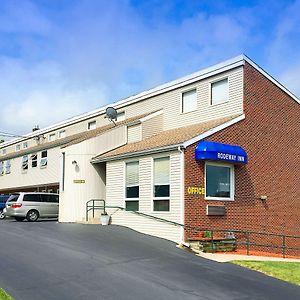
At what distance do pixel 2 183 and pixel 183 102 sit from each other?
2233cm

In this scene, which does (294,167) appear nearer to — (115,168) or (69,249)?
(115,168)

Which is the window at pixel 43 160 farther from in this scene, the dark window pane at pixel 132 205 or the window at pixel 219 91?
the window at pixel 219 91

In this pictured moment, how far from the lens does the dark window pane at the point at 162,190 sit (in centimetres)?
1772

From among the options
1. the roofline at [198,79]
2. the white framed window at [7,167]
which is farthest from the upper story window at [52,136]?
the roofline at [198,79]

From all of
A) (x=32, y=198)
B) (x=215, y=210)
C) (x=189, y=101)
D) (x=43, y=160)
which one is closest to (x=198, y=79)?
(x=189, y=101)

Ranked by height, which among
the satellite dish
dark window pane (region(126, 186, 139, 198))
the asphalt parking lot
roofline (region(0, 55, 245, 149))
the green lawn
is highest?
roofline (region(0, 55, 245, 149))

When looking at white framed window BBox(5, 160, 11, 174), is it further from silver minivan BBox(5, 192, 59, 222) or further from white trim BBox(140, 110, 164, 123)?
white trim BBox(140, 110, 164, 123)

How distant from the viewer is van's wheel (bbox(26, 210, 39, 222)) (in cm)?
2575

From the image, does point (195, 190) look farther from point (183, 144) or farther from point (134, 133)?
point (134, 133)

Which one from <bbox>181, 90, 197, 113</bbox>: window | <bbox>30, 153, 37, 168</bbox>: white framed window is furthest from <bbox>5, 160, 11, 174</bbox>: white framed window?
<bbox>181, 90, 197, 113</bbox>: window

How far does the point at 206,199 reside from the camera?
688 inches

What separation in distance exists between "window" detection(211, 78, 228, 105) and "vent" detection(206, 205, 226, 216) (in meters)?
5.47

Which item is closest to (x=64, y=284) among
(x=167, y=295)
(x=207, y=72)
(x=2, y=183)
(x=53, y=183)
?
(x=167, y=295)

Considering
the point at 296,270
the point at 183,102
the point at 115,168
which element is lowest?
the point at 296,270
